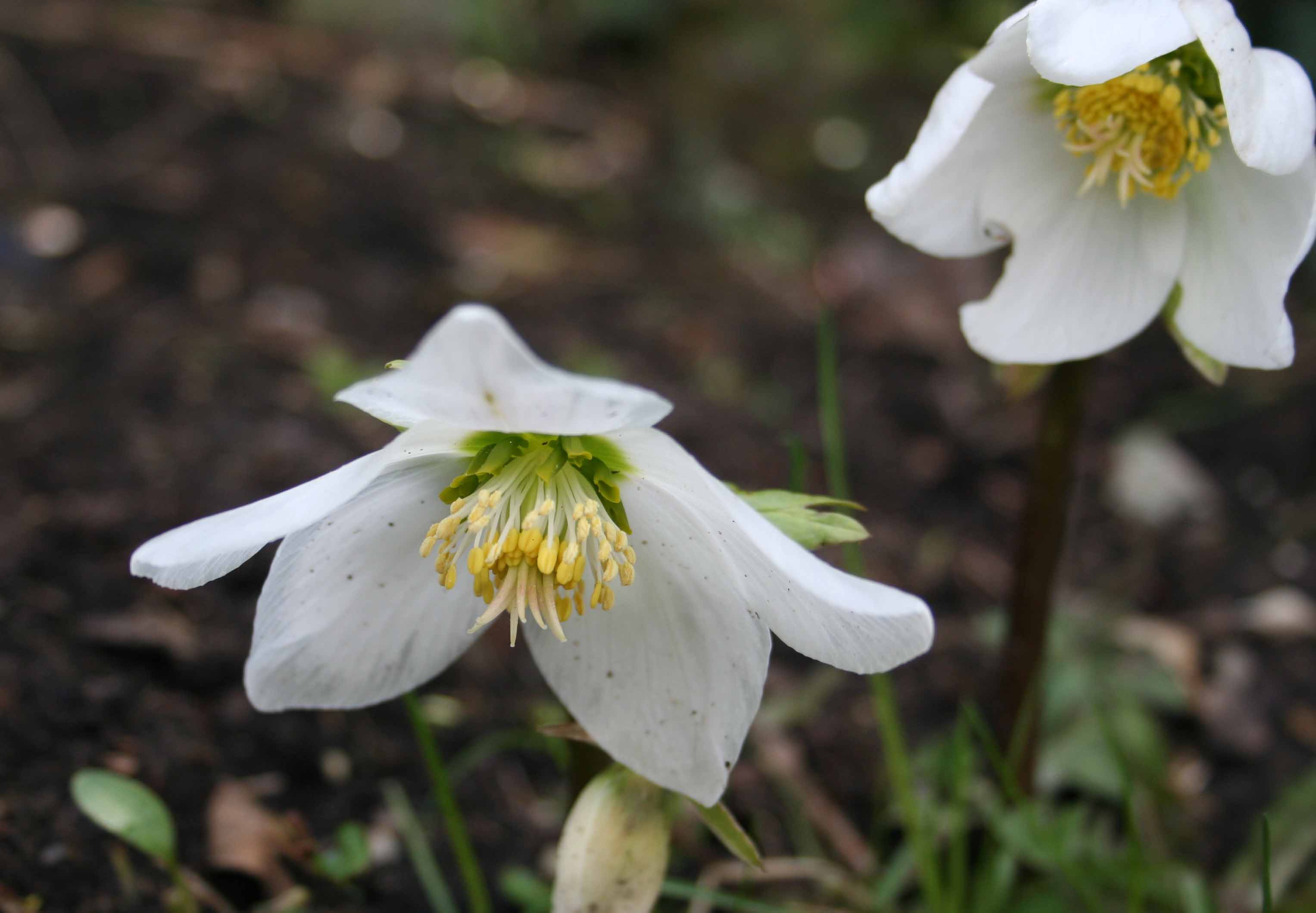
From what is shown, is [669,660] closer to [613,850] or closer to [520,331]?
[613,850]

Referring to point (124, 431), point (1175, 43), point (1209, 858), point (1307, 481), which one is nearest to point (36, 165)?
point (124, 431)

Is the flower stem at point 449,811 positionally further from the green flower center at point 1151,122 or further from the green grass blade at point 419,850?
the green flower center at point 1151,122

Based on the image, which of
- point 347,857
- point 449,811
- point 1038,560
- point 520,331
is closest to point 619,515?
point 449,811

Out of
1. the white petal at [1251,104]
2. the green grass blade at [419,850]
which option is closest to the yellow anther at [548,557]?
the green grass blade at [419,850]

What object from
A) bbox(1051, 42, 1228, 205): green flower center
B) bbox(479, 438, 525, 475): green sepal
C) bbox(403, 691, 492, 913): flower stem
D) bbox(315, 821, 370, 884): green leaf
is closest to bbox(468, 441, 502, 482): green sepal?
bbox(479, 438, 525, 475): green sepal

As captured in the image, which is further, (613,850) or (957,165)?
(957,165)
